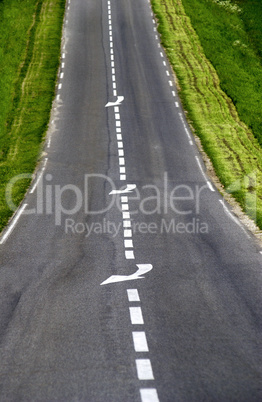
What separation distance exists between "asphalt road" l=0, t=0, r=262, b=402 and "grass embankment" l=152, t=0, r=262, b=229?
1569 mm

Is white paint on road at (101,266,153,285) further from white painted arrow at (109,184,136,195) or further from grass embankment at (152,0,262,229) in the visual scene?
white painted arrow at (109,184,136,195)

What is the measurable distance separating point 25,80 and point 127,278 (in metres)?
33.0

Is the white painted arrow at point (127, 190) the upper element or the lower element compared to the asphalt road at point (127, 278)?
upper

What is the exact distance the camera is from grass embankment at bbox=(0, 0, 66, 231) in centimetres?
3099

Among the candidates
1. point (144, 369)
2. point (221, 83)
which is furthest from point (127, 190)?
point (221, 83)

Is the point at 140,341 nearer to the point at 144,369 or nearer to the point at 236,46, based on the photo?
the point at 144,369

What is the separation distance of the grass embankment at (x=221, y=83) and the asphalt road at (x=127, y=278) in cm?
157

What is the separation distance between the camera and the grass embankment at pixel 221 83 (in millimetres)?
29359

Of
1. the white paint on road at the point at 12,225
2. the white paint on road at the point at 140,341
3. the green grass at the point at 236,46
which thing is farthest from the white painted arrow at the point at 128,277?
the green grass at the point at 236,46

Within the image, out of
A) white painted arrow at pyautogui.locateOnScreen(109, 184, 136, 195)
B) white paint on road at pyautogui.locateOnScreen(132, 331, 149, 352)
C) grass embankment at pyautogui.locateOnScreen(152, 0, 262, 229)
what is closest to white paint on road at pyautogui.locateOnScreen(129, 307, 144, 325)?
white paint on road at pyautogui.locateOnScreen(132, 331, 149, 352)

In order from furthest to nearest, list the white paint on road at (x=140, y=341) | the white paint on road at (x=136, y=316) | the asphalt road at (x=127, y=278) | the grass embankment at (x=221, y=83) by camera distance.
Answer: the grass embankment at (x=221, y=83) < the white paint on road at (x=136, y=316) < the white paint on road at (x=140, y=341) < the asphalt road at (x=127, y=278)

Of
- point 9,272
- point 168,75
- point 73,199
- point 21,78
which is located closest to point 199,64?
point 168,75

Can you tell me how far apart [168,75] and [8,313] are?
116 ft

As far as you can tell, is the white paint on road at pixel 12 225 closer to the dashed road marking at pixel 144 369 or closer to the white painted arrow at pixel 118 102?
the dashed road marking at pixel 144 369
